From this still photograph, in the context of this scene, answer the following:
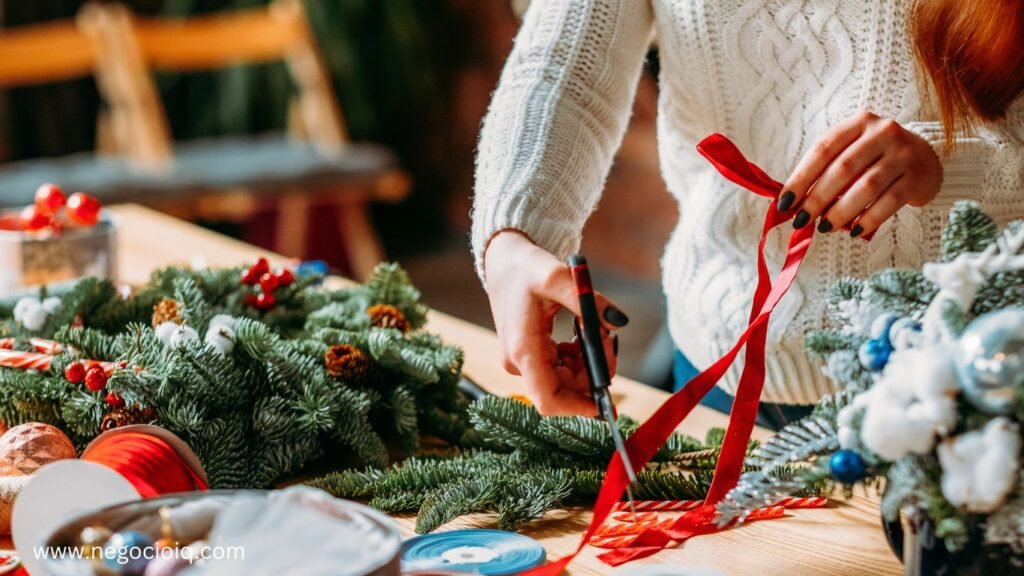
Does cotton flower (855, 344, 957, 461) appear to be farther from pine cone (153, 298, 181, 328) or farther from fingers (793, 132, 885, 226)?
pine cone (153, 298, 181, 328)

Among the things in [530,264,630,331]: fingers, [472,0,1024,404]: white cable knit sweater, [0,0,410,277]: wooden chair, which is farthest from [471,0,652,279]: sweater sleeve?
[0,0,410,277]: wooden chair

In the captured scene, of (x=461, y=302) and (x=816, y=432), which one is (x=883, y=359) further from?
(x=461, y=302)

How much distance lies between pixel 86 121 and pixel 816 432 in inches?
161

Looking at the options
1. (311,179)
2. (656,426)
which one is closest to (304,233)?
(311,179)

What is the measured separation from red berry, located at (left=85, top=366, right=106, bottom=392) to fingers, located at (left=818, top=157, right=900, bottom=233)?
522 mm

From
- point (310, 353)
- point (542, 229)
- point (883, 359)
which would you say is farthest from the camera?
point (310, 353)

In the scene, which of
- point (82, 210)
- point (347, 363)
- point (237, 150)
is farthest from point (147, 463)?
point (237, 150)

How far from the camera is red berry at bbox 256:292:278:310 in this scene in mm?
1052

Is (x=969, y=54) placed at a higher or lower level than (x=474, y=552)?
higher

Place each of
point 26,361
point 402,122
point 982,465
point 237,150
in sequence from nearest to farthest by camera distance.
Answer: point 982,465
point 26,361
point 237,150
point 402,122

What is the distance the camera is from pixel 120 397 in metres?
0.83

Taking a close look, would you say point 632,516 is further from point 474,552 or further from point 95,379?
point 95,379

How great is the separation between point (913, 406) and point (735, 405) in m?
0.24

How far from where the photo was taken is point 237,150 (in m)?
3.69
